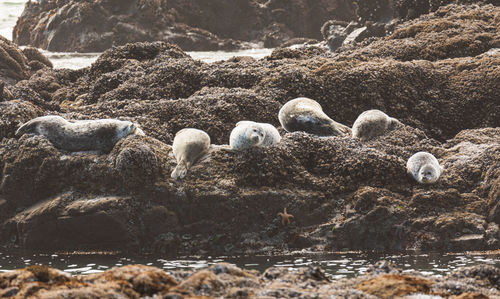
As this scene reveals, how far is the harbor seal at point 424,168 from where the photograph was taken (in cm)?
852

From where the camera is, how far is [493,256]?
758 cm

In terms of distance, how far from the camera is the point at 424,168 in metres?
8.55

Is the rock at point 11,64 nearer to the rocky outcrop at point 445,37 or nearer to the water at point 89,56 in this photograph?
the water at point 89,56

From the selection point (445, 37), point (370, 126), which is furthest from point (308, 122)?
point (445, 37)

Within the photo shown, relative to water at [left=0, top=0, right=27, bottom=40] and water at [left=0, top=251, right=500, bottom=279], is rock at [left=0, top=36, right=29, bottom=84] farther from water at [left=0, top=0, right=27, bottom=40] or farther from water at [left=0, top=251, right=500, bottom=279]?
water at [left=0, top=0, right=27, bottom=40]

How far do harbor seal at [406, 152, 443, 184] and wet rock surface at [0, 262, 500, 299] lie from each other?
3.30m

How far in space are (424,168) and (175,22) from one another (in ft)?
80.1

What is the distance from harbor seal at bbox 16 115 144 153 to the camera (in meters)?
9.12

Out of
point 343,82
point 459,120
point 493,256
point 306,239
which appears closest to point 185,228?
point 306,239

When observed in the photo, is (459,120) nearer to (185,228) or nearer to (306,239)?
(306,239)

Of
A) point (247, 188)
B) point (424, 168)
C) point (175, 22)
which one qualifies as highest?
point (175, 22)

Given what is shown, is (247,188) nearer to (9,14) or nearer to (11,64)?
(11,64)

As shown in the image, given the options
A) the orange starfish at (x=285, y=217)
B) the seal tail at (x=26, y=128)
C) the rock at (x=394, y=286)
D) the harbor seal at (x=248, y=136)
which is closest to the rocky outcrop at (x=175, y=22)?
the seal tail at (x=26, y=128)

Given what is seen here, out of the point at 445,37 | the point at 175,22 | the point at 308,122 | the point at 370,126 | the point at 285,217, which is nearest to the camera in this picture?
the point at 285,217
